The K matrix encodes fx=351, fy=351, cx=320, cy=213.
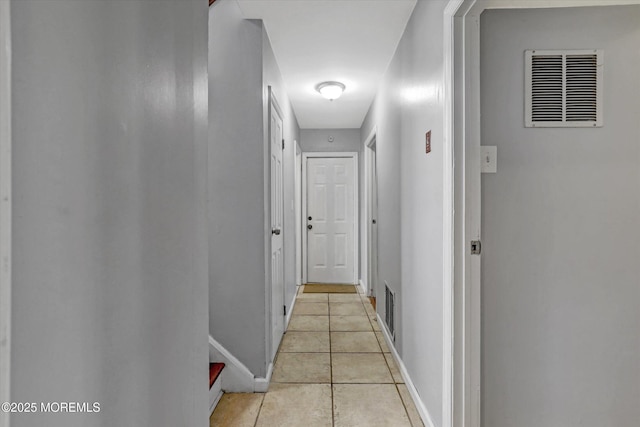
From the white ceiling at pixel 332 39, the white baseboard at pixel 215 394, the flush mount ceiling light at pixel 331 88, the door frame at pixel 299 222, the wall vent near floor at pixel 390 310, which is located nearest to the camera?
the white baseboard at pixel 215 394

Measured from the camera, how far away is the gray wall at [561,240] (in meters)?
1.62

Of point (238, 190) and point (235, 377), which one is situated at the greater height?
point (238, 190)

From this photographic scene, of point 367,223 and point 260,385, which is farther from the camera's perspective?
point 367,223

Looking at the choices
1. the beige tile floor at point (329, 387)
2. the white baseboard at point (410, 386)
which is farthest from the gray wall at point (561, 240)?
the beige tile floor at point (329, 387)

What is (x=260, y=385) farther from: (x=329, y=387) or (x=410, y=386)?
(x=410, y=386)

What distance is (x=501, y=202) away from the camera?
63.6 inches

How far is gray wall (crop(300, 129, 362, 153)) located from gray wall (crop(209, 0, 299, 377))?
2.96 meters

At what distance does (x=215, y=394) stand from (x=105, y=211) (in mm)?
1813

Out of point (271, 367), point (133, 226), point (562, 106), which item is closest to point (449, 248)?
point (562, 106)

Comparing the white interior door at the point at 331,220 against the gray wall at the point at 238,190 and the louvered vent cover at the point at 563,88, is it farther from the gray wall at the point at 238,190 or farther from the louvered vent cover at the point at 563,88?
the louvered vent cover at the point at 563,88
